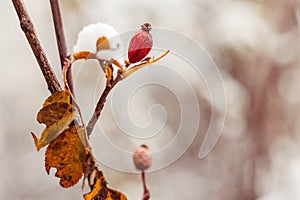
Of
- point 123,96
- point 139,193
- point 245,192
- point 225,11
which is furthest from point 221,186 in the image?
point 123,96

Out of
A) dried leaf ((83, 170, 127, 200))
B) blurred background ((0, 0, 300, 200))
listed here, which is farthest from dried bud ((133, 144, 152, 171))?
blurred background ((0, 0, 300, 200))

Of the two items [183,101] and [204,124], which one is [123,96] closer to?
[183,101]

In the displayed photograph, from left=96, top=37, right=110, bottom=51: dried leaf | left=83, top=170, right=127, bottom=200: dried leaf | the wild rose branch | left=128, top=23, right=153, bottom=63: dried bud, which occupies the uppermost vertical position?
left=128, top=23, right=153, bottom=63: dried bud

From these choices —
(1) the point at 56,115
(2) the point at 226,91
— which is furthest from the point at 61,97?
(2) the point at 226,91

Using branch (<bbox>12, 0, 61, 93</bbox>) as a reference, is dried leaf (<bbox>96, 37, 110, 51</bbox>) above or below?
above

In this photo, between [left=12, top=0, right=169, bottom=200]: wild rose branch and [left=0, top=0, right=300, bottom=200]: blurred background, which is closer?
[left=12, top=0, right=169, bottom=200]: wild rose branch

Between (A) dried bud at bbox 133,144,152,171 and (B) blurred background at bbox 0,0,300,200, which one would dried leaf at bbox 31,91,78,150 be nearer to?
(A) dried bud at bbox 133,144,152,171
